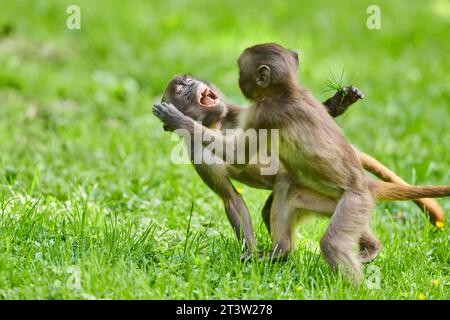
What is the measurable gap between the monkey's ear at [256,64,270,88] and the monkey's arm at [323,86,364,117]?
0.70 metres

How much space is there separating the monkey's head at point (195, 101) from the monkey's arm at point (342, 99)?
0.81m

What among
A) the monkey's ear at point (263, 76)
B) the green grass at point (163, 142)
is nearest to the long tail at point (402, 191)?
the green grass at point (163, 142)

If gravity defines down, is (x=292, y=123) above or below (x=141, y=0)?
below

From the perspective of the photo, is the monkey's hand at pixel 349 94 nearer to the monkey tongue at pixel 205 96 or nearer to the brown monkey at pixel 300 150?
the brown monkey at pixel 300 150

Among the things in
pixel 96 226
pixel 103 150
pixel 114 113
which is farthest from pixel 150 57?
pixel 96 226

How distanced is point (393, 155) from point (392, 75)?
2920 mm

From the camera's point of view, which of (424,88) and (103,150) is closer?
(103,150)

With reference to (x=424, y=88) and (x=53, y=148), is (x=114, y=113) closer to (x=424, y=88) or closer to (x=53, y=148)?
(x=53, y=148)

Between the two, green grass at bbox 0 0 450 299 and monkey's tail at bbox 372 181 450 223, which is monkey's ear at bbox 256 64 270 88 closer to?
monkey's tail at bbox 372 181 450 223

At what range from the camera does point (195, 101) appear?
20.4ft

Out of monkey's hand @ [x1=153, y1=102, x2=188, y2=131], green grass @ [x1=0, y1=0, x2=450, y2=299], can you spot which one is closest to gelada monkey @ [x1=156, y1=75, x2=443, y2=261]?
green grass @ [x1=0, y1=0, x2=450, y2=299]

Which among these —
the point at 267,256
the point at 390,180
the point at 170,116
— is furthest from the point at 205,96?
the point at 390,180

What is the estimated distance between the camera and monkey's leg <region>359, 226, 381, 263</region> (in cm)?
577

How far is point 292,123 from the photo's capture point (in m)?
5.39
